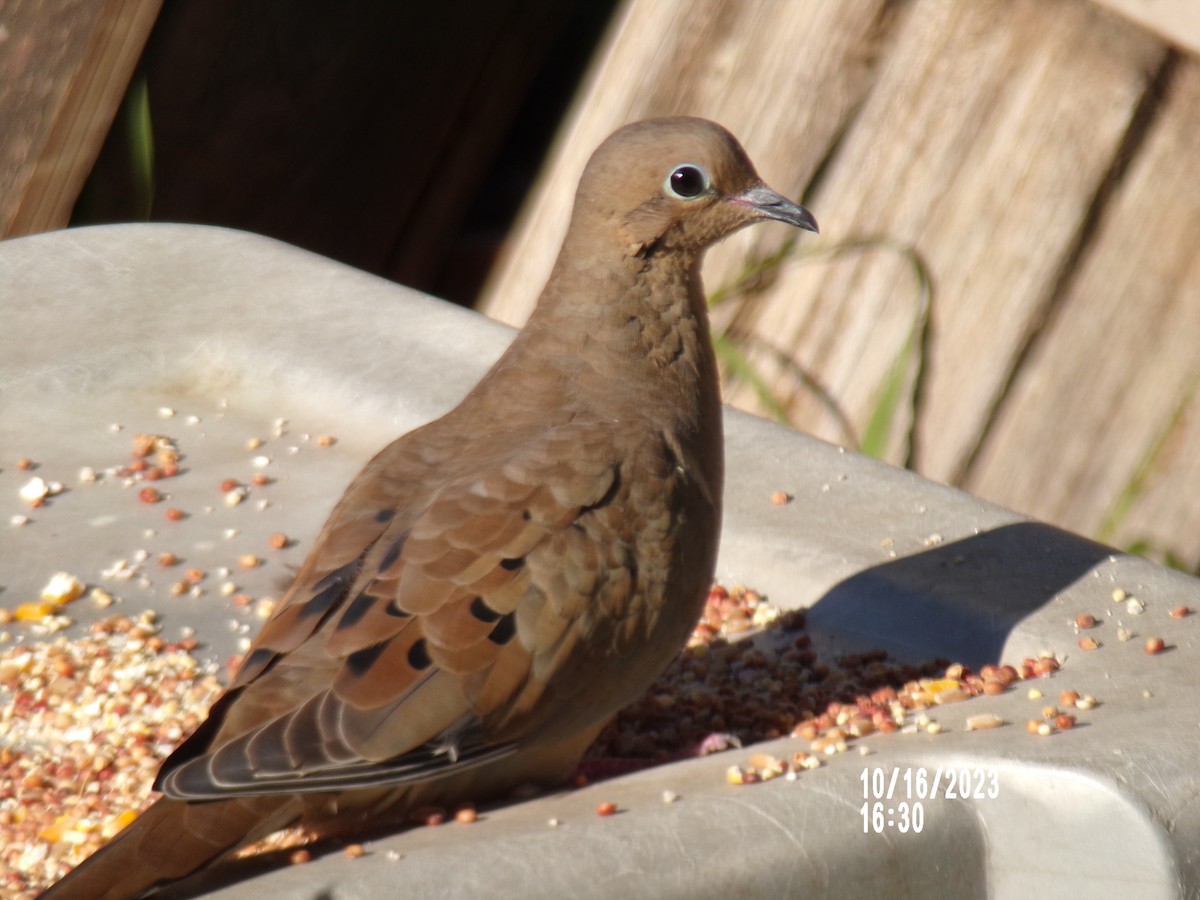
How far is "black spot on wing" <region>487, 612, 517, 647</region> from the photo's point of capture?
1797 mm

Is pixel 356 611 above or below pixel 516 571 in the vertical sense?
below

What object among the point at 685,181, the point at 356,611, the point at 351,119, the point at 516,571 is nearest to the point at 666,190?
the point at 685,181

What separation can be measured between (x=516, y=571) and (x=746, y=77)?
2.28 metres

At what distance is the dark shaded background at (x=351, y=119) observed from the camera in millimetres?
3936

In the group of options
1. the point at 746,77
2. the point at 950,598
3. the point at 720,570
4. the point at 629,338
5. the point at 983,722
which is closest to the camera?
the point at 983,722

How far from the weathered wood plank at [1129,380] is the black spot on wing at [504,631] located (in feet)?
6.92

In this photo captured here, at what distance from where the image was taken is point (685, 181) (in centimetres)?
220

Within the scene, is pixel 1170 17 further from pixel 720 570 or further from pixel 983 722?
pixel 983 722

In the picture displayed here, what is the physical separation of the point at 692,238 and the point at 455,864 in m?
0.96

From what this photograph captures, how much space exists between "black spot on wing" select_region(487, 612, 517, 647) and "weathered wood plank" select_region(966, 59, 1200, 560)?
211cm

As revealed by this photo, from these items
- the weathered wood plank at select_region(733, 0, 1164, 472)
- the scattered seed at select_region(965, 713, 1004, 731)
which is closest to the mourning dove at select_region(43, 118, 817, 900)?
the scattered seed at select_region(965, 713, 1004, 731)

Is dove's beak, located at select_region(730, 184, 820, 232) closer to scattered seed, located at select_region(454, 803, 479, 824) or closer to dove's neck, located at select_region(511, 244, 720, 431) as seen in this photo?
dove's neck, located at select_region(511, 244, 720, 431)

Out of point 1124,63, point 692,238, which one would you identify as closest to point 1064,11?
point 1124,63

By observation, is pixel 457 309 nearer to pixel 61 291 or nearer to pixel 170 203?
pixel 61 291
